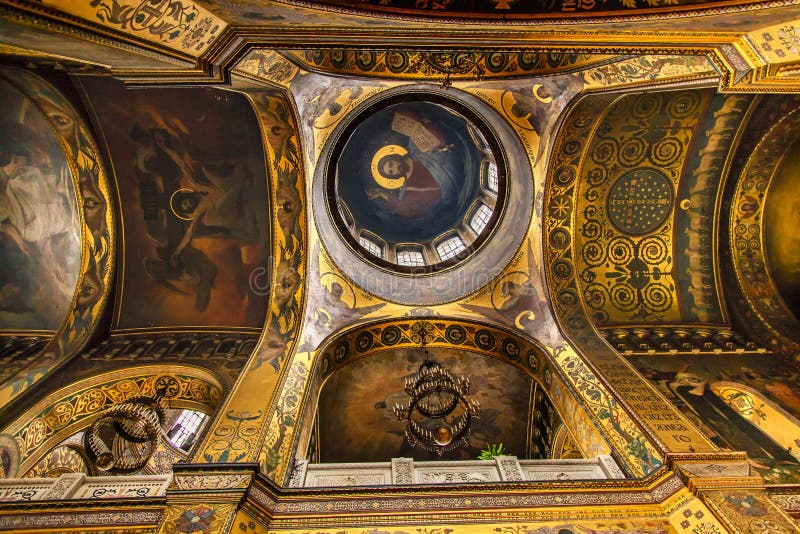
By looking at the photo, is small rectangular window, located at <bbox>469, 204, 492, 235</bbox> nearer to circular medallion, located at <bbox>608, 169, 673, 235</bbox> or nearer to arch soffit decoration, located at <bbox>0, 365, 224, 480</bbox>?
circular medallion, located at <bbox>608, 169, 673, 235</bbox>

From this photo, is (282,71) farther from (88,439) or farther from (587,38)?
(88,439)

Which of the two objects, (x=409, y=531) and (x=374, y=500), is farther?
(x=374, y=500)

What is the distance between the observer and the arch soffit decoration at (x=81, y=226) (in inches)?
311

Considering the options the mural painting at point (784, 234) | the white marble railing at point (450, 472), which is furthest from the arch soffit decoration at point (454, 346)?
the mural painting at point (784, 234)

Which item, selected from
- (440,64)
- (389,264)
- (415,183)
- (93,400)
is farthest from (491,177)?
(93,400)

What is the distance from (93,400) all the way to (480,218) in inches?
392

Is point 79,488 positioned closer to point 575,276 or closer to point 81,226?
point 81,226

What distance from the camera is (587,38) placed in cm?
462

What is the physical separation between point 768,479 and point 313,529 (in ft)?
20.6

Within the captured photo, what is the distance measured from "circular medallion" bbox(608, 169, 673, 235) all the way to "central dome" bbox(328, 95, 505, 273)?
331 centimetres

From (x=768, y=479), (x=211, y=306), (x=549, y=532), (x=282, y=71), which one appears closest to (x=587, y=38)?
(x=282, y=71)

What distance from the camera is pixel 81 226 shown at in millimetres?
9242

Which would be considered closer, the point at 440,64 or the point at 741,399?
the point at 741,399

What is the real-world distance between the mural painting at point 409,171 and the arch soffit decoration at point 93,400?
644 cm
